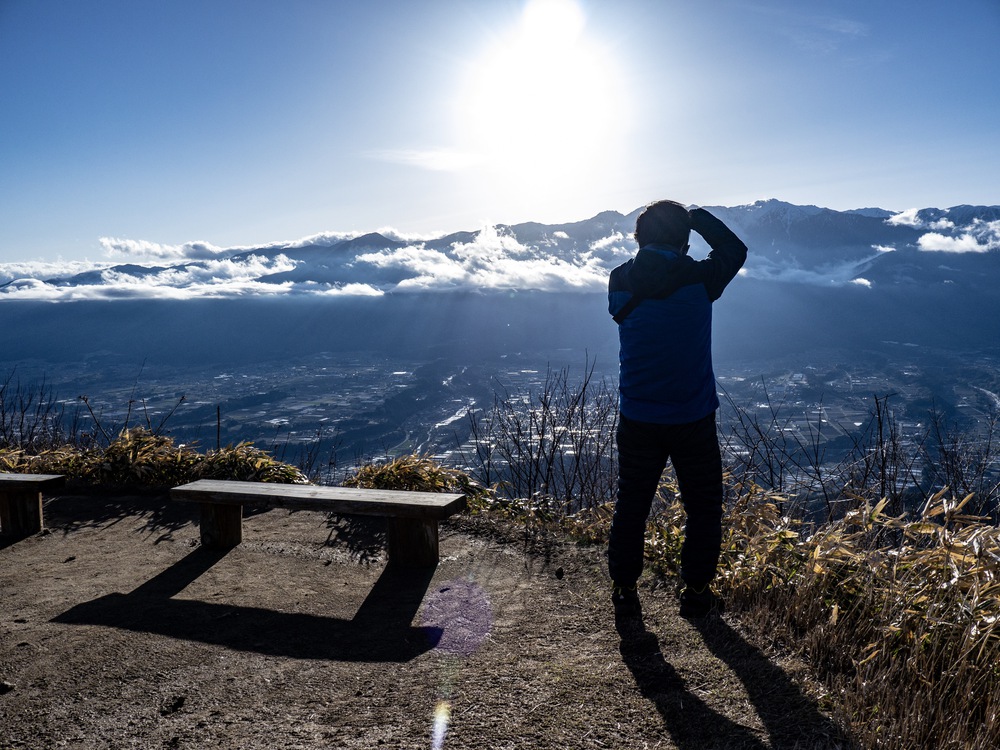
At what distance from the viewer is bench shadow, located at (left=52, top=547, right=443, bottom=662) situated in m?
3.19

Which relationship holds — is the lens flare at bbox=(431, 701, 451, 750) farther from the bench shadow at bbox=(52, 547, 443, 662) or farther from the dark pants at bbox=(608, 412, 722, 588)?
the dark pants at bbox=(608, 412, 722, 588)

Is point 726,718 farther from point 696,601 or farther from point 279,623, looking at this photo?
point 279,623

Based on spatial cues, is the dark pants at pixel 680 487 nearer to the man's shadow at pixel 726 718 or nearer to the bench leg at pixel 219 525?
→ the man's shadow at pixel 726 718

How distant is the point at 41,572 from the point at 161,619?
166 cm

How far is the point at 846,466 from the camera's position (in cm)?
500

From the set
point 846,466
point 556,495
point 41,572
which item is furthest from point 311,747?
point 846,466

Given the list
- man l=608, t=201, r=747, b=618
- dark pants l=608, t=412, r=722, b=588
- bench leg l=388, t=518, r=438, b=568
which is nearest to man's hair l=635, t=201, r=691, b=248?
man l=608, t=201, r=747, b=618

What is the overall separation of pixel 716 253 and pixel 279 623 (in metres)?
3.09

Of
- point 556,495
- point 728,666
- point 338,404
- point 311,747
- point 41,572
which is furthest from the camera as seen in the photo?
point 338,404

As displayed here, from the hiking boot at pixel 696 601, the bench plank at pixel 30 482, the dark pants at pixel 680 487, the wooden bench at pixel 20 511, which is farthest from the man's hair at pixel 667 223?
the wooden bench at pixel 20 511

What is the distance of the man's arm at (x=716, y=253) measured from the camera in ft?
9.88

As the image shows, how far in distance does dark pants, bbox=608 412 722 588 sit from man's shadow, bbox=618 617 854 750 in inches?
14.0

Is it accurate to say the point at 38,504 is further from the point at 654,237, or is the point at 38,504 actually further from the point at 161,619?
the point at 654,237

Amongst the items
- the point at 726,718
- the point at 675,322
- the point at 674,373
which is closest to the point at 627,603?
the point at 726,718
